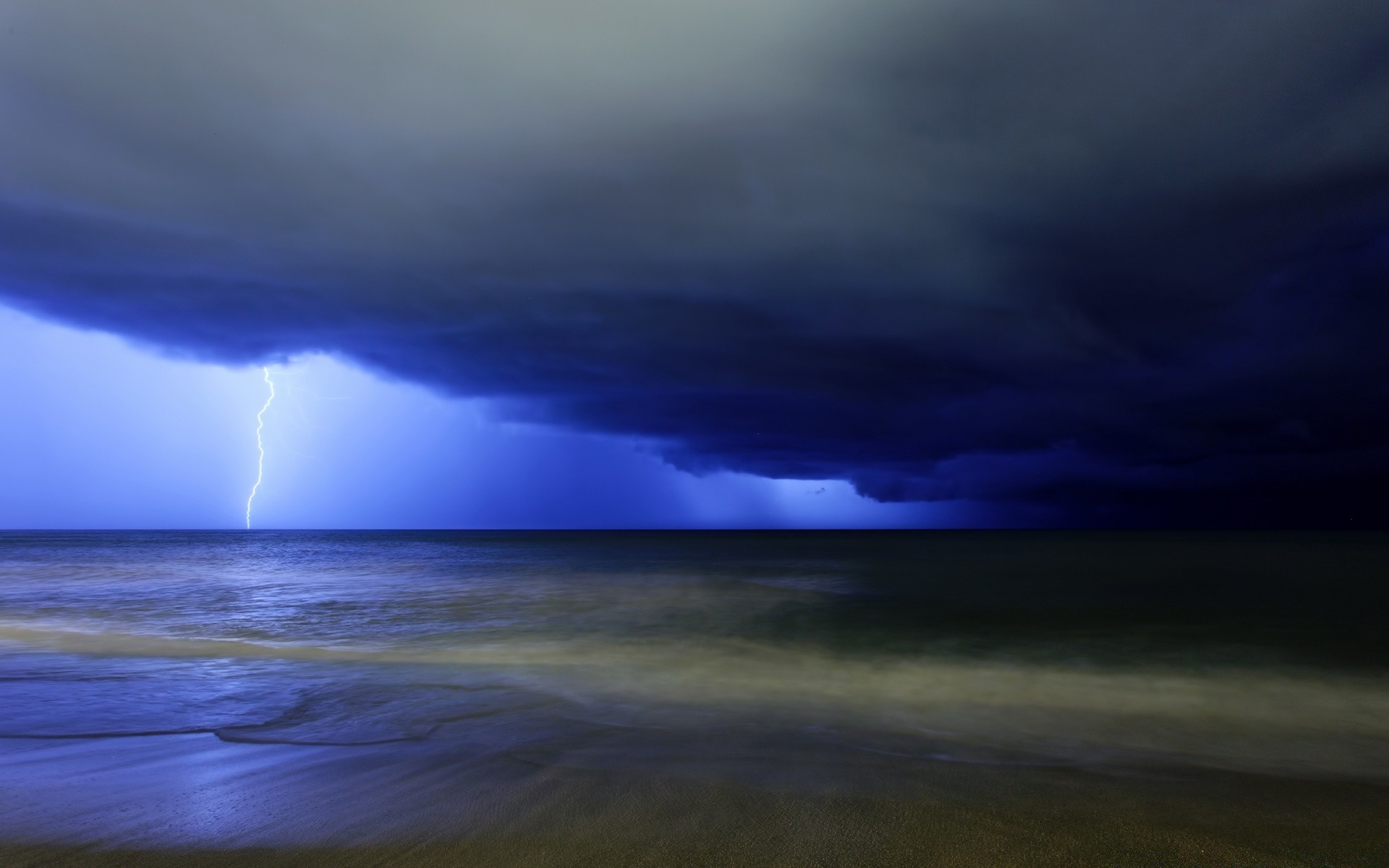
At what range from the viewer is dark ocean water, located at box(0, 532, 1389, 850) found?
980 centimetres

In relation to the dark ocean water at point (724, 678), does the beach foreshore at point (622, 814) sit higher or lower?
higher

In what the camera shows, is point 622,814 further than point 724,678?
No

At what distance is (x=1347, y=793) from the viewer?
8.34 meters

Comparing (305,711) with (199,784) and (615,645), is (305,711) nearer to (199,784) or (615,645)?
(199,784)

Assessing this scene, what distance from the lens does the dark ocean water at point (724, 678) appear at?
9.80 metres

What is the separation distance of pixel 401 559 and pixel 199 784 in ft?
255

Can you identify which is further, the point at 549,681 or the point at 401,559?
the point at 401,559

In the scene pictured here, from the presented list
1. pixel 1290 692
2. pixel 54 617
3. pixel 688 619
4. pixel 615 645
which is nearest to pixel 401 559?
pixel 54 617

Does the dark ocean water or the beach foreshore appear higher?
the beach foreshore

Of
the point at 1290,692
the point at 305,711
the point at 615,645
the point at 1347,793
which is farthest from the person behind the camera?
the point at 615,645

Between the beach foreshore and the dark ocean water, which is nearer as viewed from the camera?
the beach foreshore

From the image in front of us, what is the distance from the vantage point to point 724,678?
51.5 feet

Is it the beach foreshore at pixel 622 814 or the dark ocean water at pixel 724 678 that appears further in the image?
the dark ocean water at pixel 724 678

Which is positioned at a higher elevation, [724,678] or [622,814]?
[622,814]
